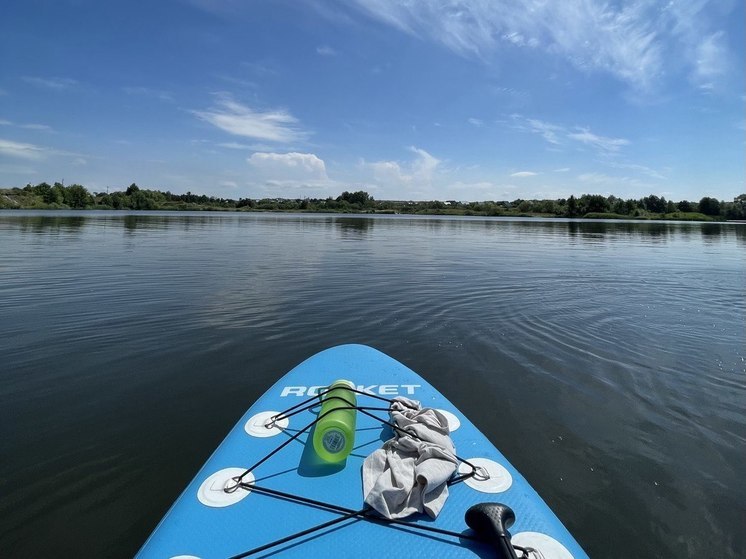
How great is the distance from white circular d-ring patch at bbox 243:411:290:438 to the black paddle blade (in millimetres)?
2175

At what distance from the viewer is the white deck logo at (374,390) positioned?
5141mm

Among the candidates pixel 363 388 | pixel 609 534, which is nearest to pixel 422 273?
pixel 363 388

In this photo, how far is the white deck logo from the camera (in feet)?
16.9

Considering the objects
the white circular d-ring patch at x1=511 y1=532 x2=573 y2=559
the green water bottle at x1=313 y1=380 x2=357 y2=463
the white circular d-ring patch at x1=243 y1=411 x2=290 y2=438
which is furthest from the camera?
the white circular d-ring patch at x1=243 y1=411 x2=290 y2=438

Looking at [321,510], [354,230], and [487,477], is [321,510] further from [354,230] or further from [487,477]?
[354,230]

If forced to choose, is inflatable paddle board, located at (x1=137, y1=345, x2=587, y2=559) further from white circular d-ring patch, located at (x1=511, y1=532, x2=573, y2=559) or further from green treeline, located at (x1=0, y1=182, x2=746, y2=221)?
green treeline, located at (x1=0, y1=182, x2=746, y2=221)

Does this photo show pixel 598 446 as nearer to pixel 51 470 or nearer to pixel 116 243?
pixel 51 470

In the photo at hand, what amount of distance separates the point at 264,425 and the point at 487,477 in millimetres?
2291

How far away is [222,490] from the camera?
3330mm

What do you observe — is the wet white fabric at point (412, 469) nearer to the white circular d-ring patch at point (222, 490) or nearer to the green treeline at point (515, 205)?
the white circular d-ring patch at point (222, 490)

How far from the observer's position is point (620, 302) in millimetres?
12828

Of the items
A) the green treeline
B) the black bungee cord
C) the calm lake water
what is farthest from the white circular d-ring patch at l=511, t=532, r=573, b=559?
the green treeline

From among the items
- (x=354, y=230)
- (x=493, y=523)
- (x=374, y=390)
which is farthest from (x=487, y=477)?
(x=354, y=230)

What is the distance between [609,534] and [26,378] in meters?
8.38
